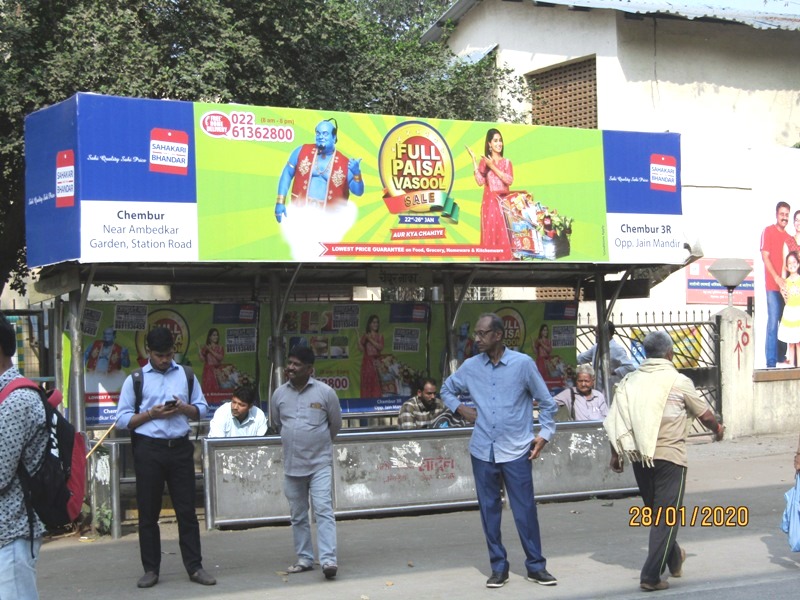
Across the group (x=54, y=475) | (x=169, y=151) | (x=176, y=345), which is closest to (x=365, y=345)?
(x=176, y=345)

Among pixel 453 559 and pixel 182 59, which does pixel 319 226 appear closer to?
pixel 453 559

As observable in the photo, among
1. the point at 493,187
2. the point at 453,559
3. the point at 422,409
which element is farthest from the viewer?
the point at 422,409

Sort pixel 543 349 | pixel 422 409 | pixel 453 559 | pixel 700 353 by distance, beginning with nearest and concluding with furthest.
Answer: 1. pixel 453 559
2. pixel 422 409
3. pixel 543 349
4. pixel 700 353

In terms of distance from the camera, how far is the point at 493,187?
37.1 feet

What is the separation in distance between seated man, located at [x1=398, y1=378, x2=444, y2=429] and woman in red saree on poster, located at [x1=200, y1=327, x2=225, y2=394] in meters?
2.05

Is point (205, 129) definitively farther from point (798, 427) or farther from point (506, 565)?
point (798, 427)

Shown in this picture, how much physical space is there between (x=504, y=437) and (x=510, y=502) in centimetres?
45

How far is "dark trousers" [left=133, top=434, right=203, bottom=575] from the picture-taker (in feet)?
24.9

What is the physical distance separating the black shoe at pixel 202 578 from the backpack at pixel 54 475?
3.28 meters

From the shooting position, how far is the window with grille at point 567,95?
20.9 meters

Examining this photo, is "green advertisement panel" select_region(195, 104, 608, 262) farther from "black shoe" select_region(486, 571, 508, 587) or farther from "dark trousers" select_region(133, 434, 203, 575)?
"black shoe" select_region(486, 571, 508, 587)

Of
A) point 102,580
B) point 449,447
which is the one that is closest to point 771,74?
point 449,447

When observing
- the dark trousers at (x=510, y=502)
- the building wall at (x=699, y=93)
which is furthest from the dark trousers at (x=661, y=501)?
the building wall at (x=699, y=93)

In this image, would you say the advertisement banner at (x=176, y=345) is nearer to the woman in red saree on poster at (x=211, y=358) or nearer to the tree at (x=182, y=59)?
the woman in red saree on poster at (x=211, y=358)
